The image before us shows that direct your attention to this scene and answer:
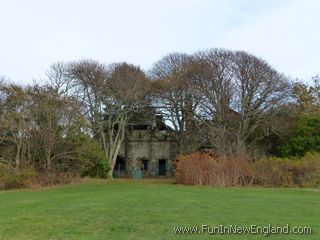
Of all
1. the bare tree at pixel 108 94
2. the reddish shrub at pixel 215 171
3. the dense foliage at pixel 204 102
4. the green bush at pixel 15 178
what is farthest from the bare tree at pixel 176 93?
the green bush at pixel 15 178

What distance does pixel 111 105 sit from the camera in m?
47.7

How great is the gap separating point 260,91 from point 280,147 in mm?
6033

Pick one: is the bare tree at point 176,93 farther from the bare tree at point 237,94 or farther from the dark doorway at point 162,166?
the dark doorway at point 162,166

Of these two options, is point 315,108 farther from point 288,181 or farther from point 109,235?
point 109,235

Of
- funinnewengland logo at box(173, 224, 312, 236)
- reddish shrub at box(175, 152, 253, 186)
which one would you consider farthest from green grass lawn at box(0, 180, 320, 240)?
reddish shrub at box(175, 152, 253, 186)

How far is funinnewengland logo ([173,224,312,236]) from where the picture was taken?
32.2 ft

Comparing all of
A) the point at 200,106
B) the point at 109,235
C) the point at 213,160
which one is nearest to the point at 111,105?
the point at 200,106

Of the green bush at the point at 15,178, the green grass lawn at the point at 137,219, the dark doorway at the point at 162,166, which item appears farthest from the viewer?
the dark doorway at the point at 162,166

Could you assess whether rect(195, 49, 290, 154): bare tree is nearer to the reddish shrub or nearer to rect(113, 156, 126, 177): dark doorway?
the reddish shrub

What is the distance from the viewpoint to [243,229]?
1015cm

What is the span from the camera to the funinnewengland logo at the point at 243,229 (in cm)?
981

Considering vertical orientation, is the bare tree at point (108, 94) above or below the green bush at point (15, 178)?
above

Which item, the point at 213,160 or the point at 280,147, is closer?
the point at 213,160

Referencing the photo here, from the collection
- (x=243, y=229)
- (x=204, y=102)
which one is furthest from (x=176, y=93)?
(x=243, y=229)
